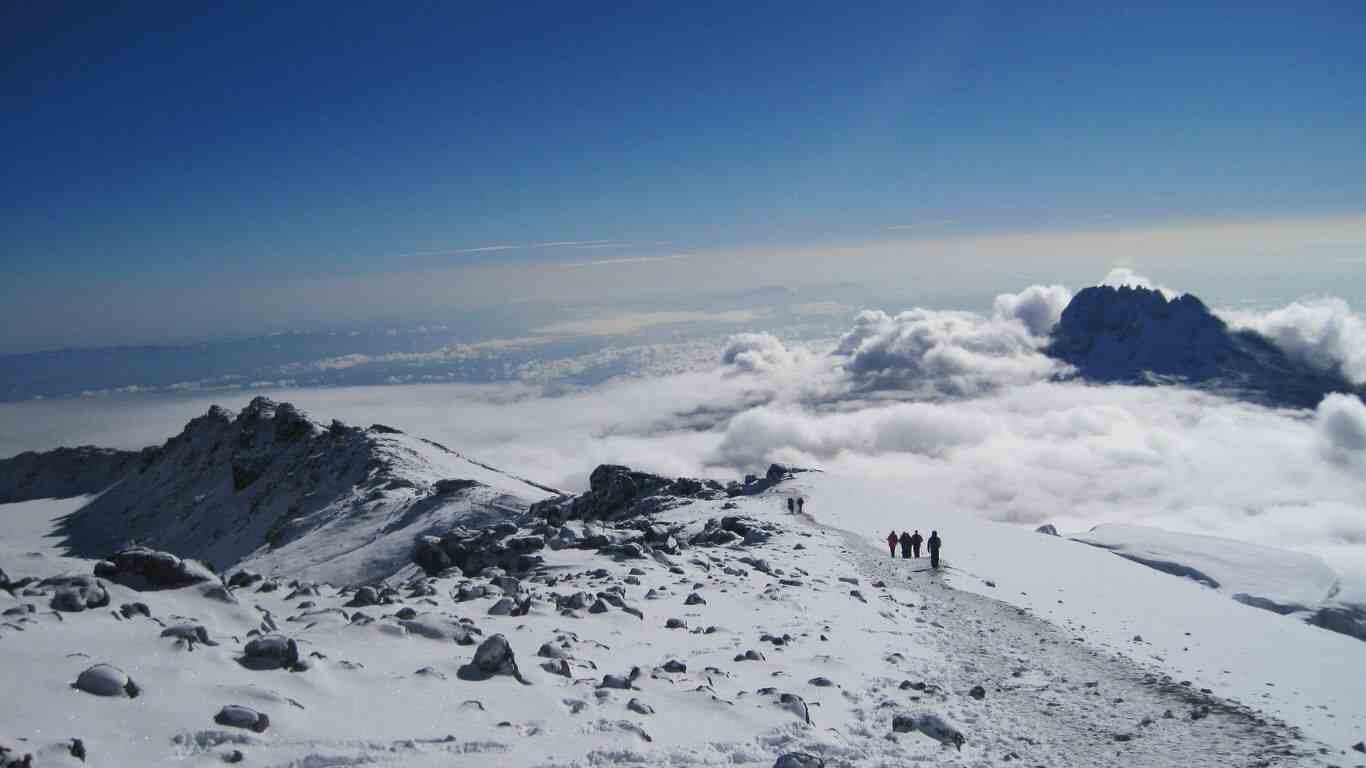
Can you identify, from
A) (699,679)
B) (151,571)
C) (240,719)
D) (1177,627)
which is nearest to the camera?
(240,719)

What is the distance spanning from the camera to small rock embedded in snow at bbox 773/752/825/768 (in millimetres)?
7426

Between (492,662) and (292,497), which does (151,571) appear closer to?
(492,662)

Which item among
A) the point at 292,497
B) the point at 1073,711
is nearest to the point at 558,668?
the point at 1073,711

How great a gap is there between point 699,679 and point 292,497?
73.0 metres

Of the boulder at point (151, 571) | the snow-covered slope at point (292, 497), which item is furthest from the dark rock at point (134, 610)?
the snow-covered slope at point (292, 497)

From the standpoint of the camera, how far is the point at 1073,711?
1138 cm

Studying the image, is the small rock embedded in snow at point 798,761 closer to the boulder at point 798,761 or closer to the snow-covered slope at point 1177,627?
the boulder at point 798,761

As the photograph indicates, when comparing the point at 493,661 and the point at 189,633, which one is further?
the point at 493,661

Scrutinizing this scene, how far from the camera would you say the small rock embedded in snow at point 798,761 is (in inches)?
292

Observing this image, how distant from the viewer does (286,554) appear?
53.4 meters

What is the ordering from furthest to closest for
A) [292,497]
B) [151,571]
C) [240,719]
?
[292,497], [151,571], [240,719]

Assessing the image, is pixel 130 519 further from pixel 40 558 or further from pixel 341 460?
pixel 40 558

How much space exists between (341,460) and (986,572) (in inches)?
2642

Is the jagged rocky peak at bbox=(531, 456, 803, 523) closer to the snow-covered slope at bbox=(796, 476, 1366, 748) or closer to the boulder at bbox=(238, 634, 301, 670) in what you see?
the snow-covered slope at bbox=(796, 476, 1366, 748)
